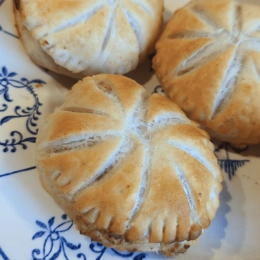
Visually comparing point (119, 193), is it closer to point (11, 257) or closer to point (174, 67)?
point (11, 257)

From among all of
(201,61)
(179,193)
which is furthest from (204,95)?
(179,193)

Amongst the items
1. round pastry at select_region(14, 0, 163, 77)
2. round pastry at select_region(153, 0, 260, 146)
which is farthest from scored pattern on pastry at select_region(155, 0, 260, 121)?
round pastry at select_region(14, 0, 163, 77)

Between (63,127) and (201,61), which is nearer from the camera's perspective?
(63,127)

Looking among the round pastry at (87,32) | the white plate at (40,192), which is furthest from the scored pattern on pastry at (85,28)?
the white plate at (40,192)

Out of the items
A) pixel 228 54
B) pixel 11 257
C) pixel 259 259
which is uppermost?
pixel 228 54

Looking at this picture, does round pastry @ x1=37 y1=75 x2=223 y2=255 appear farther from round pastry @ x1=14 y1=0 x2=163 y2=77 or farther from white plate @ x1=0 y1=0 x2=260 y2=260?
round pastry @ x1=14 y1=0 x2=163 y2=77

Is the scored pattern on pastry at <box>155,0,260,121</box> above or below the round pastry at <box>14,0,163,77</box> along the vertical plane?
below
